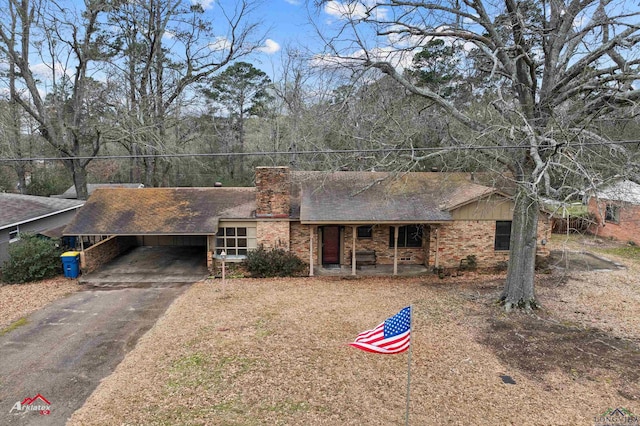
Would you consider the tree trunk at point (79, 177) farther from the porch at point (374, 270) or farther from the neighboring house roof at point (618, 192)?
the neighboring house roof at point (618, 192)

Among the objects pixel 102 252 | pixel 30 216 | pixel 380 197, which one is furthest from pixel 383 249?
pixel 30 216

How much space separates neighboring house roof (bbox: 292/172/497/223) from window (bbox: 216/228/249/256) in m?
2.24

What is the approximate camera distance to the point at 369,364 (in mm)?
7188

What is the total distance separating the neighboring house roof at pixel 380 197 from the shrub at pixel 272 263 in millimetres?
1688

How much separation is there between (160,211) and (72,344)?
23.2ft

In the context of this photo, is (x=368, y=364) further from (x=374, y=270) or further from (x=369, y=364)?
(x=374, y=270)

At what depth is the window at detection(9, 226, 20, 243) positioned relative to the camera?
1491cm

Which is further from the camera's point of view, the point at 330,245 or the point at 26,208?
the point at 26,208

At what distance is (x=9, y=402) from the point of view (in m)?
6.08

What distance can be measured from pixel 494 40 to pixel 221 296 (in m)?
10.6

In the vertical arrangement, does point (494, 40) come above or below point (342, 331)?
above

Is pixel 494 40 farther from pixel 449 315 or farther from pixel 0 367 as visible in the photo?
pixel 0 367

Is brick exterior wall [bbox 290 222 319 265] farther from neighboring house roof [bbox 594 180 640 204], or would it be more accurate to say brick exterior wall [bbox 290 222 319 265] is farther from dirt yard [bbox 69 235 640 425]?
neighboring house roof [bbox 594 180 640 204]

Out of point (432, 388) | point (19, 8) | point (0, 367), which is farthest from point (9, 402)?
point (19, 8)
